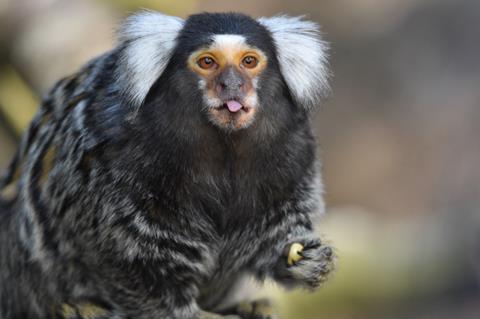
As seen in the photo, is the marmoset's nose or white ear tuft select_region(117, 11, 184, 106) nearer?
the marmoset's nose

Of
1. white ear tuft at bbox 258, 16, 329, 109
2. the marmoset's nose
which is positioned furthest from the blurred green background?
the marmoset's nose

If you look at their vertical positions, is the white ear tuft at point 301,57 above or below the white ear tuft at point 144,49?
above

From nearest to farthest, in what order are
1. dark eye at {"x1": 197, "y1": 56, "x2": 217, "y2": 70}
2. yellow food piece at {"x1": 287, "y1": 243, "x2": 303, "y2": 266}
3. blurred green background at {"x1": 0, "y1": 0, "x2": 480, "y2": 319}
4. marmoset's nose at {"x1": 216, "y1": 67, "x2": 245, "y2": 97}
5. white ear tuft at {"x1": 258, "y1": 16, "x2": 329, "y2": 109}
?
marmoset's nose at {"x1": 216, "y1": 67, "x2": 245, "y2": 97} < dark eye at {"x1": 197, "y1": 56, "x2": 217, "y2": 70} < white ear tuft at {"x1": 258, "y1": 16, "x2": 329, "y2": 109} < yellow food piece at {"x1": 287, "y1": 243, "x2": 303, "y2": 266} < blurred green background at {"x1": 0, "y1": 0, "x2": 480, "y2": 319}

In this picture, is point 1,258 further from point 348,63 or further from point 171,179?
point 348,63

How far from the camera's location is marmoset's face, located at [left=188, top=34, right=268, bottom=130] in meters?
3.18

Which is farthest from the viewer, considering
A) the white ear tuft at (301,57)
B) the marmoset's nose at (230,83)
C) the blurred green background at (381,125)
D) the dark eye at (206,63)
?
the blurred green background at (381,125)

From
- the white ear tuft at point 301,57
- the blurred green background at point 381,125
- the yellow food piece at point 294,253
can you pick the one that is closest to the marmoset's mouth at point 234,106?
the white ear tuft at point 301,57

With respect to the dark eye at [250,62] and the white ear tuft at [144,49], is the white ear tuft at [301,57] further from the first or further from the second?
the white ear tuft at [144,49]

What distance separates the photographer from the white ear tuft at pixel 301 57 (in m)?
3.47

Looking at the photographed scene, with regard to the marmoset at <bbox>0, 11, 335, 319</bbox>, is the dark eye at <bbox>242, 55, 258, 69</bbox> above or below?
above

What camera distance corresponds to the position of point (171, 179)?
3.46m

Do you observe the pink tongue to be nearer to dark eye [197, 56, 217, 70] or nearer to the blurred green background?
dark eye [197, 56, 217, 70]

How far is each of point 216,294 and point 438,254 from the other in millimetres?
3172

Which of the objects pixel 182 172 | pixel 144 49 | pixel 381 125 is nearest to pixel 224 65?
pixel 144 49
